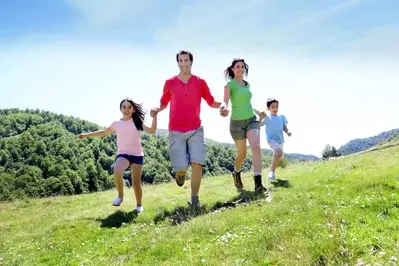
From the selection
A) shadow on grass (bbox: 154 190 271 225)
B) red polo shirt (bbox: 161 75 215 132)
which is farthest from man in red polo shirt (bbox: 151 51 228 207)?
shadow on grass (bbox: 154 190 271 225)

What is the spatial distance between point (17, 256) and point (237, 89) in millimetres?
6534

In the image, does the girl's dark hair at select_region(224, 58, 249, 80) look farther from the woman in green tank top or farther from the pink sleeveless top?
the pink sleeveless top

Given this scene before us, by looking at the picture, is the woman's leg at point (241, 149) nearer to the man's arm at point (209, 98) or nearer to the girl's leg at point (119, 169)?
the man's arm at point (209, 98)

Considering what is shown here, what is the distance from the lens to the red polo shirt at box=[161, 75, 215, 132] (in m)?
9.35

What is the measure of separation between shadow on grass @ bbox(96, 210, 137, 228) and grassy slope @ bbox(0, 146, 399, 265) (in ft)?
0.08

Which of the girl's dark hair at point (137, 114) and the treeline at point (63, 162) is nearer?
the girl's dark hair at point (137, 114)

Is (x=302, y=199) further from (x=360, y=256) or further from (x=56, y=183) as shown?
(x=56, y=183)

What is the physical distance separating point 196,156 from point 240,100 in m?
2.27

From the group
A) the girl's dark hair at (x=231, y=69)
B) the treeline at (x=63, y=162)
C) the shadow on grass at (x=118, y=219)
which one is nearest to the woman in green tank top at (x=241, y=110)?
the girl's dark hair at (x=231, y=69)

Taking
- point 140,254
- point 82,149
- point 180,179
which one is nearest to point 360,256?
point 140,254

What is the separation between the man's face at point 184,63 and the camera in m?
9.42

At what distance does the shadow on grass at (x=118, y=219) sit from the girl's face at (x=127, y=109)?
2.66 metres

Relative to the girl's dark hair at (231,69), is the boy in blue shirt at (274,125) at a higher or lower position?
lower

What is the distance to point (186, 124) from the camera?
30.6 feet
